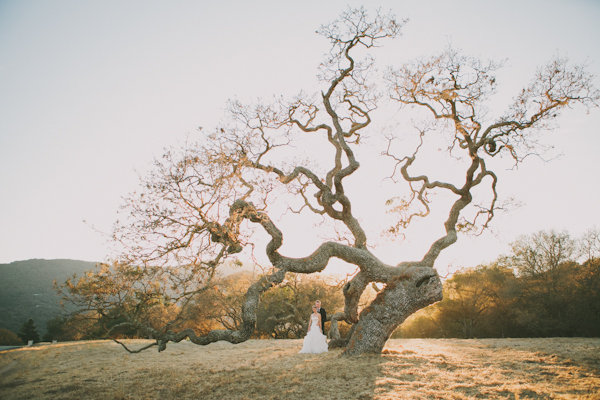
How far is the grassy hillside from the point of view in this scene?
33.8m

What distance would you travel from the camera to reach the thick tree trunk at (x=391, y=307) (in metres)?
8.06

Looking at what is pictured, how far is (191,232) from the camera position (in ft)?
21.3

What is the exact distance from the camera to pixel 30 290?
41.2 metres

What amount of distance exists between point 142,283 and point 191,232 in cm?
156

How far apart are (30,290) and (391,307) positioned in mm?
52569

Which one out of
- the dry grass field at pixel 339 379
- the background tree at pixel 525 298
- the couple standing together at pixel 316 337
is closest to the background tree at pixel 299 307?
the background tree at pixel 525 298

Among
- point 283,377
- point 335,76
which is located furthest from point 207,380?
point 335,76

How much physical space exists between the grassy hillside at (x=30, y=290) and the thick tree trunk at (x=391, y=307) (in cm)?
2882

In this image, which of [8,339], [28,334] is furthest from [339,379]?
[28,334]

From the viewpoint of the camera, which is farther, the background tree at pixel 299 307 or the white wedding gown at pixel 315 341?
the background tree at pixel 299 307

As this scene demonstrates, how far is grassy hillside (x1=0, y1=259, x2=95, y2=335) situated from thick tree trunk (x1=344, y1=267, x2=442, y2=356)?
2882 cm

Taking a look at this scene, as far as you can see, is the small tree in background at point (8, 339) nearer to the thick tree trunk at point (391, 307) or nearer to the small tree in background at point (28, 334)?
the small tree in background at point (28, 334)

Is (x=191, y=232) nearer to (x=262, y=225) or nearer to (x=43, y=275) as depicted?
(x=262, y=225)

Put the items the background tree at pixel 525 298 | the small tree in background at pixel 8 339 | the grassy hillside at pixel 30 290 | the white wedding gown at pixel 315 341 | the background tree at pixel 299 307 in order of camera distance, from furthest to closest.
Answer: the grassy hillside at pixel 30 290 → the small tree in background at pixel 8 339 → the background tree at pixel 299 307 → the background tree at pixel 525 298 → the white wedding gown at pixel 315 341
